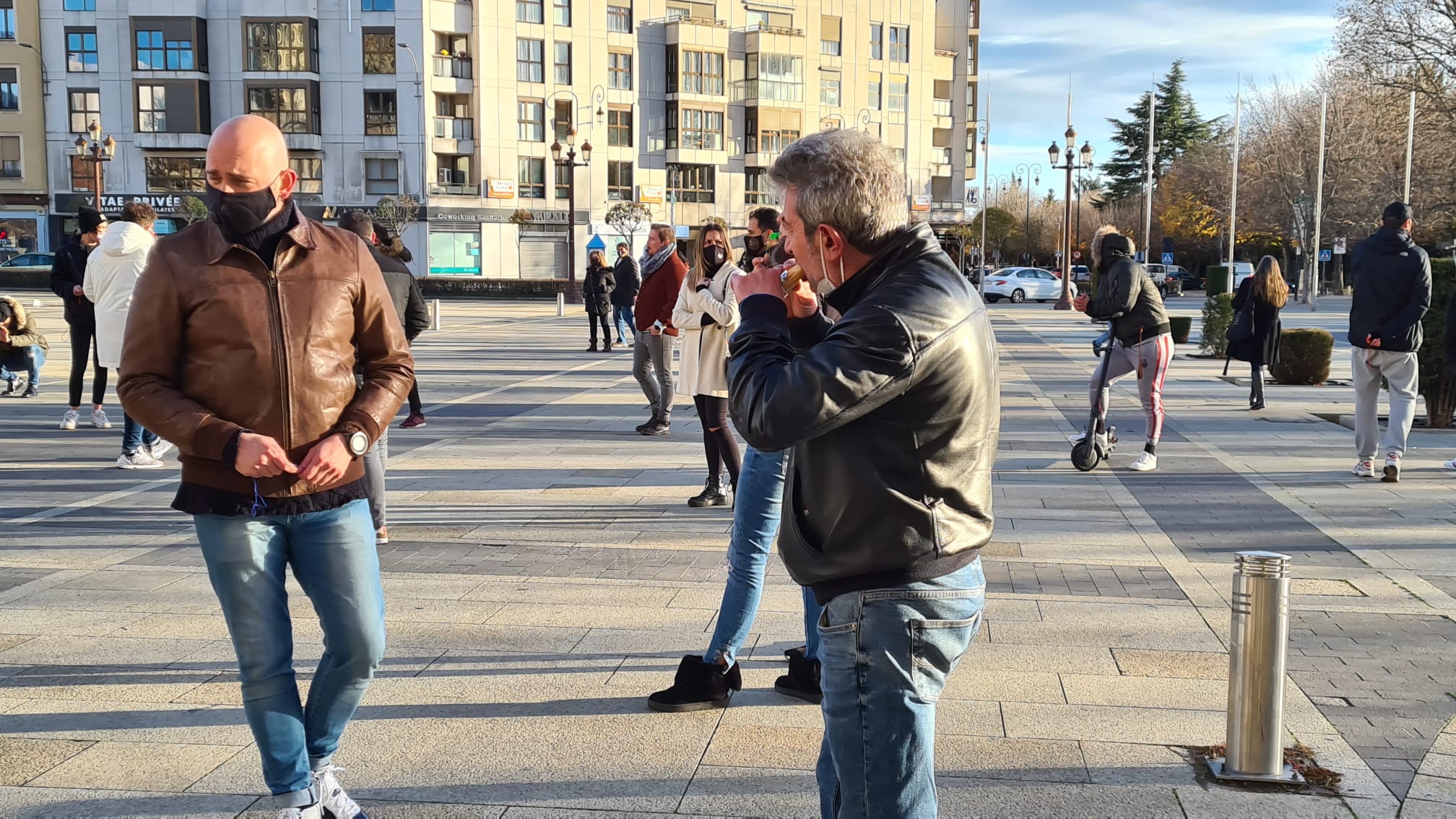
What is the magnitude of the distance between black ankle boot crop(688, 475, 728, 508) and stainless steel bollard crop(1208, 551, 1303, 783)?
183 inches

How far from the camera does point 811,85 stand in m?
60.1

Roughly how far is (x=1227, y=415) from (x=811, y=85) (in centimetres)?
4975

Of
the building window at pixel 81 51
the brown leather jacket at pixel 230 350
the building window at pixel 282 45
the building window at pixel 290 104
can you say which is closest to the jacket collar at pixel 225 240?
the brown leather jacket at pixel 230 350

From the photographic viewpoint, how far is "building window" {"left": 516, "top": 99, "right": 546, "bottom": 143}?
54.7 meters

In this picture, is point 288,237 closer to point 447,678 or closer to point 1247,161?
point 447,678

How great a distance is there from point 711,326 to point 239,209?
472 cm

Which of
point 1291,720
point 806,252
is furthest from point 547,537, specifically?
point 806,252

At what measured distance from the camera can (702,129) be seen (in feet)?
192

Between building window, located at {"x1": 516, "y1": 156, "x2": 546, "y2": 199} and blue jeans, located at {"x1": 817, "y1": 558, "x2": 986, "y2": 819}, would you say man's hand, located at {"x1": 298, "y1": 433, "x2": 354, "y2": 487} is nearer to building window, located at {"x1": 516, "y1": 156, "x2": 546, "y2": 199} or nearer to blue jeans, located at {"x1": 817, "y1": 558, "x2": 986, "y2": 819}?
blue jeans, located at {"x1": 817, "y1": 558, "x2": 986, "y2": 819}

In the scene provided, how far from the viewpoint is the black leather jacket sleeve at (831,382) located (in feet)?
7.17

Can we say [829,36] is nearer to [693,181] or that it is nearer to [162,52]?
[693,181]

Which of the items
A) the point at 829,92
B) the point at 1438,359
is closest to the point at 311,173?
the point at 829,92

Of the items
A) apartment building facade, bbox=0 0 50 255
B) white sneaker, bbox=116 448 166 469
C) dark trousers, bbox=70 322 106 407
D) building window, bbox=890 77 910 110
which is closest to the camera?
white sneaker, bbox=116 448 166 469

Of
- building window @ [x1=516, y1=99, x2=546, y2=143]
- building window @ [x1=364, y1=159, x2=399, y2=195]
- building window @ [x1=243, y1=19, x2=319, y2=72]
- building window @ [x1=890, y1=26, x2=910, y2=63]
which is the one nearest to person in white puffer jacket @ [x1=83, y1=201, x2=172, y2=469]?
building window @ [x1=364, y1=159, x2=399, y2=195]
